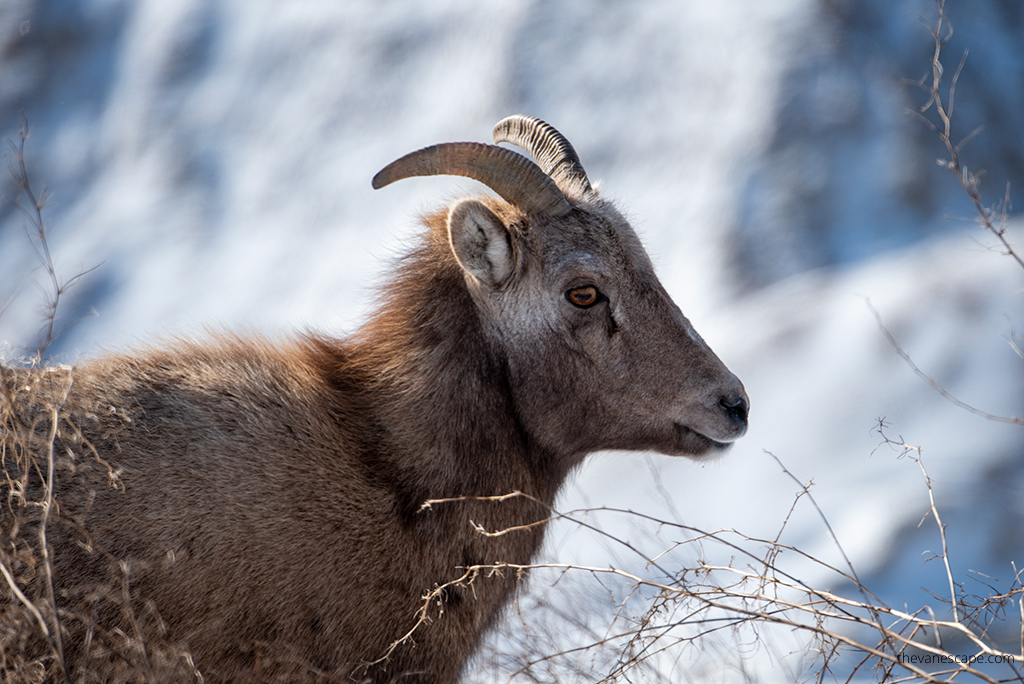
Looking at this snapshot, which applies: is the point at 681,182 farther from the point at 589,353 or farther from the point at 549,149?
the point at 589,353

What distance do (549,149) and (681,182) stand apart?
19.6 feet

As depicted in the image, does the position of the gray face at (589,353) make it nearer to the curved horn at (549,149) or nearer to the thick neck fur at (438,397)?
the thick neck fur at (438,397)

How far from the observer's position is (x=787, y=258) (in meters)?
10.0

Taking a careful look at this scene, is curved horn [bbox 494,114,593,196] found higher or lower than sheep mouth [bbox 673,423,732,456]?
higher

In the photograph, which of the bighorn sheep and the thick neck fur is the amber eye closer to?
the bighorn sheep

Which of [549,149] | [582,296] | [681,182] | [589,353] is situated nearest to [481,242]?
[582,296]

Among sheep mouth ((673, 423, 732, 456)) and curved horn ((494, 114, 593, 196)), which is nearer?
sheep mouth ((673, 423, 732, 456))

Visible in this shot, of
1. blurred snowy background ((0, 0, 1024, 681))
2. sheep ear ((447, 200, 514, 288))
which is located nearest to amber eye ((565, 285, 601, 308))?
sheep ear ((447, 200, 514, 288))

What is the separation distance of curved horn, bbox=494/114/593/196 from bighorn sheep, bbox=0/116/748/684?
0.60 ft

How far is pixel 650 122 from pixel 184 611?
30.1 feet

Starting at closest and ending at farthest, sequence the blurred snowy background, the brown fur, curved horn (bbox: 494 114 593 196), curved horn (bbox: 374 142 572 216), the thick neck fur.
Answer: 1. the brown fur
2. the thick neck fur
3. curved horn (bbox: 374 142 572 216)
4. curved horn (bbox: 494 114 593 196)
5. the blurred snowy background

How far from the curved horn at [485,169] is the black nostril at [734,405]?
1.26 meters

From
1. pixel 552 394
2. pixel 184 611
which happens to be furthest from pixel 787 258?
pixel 184 611

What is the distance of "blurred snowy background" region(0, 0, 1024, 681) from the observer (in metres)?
8.66
